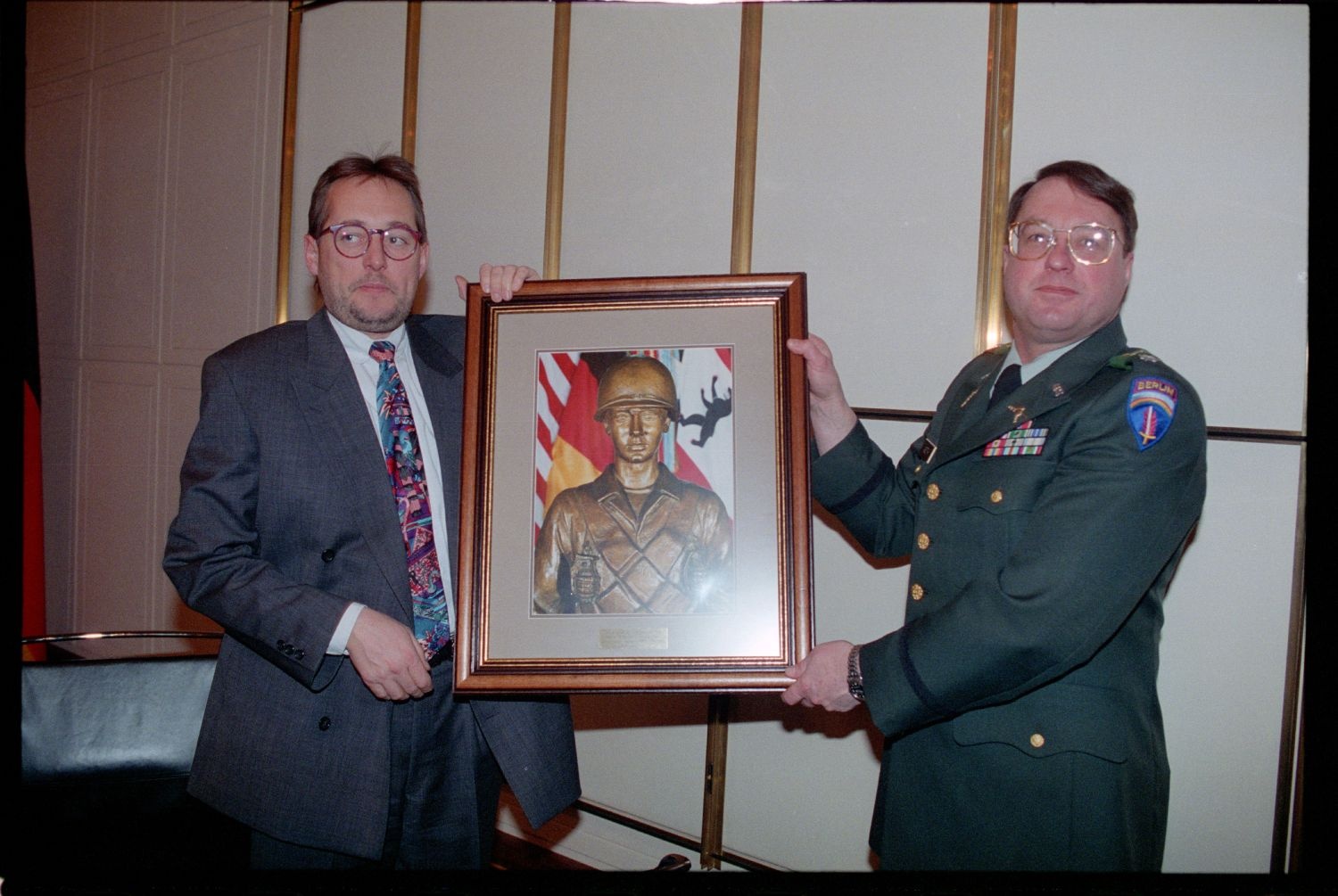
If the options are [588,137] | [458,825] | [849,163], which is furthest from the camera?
[588,137]

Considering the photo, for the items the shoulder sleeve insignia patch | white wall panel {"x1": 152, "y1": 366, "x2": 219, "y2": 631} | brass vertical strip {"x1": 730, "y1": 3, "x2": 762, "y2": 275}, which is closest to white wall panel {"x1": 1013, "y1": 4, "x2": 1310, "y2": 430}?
the shoulder sleeve insignia patch

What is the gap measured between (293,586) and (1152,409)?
5.11 ft

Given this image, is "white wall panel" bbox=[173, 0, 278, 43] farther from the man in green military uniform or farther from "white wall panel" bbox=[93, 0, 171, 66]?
the man in green military uniform

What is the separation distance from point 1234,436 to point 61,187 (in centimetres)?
565

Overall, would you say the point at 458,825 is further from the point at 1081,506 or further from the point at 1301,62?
the point at 1301,62

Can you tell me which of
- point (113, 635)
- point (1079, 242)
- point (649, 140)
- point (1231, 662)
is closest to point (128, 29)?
point (649, 140)

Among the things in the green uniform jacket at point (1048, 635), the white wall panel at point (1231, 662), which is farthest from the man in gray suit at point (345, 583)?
the white wall panel at point (1231, 662)

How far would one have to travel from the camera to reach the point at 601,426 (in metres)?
1.94

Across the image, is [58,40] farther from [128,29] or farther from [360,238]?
[360,238]

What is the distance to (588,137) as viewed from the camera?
10.2 feet

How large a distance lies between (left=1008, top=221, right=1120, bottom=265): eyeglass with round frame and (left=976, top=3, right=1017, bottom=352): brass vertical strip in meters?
0.58

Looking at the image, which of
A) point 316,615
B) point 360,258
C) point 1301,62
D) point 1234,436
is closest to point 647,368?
point 360,258

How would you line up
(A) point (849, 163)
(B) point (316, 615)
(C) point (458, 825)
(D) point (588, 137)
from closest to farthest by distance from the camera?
(B) point (316, 615)
(C) point (458, 825)
(A) point (849, 163)
(D) point (588, 137)

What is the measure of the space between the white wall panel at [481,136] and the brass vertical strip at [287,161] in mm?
738
